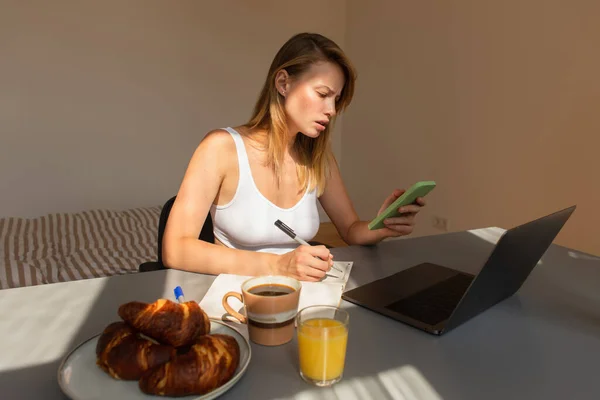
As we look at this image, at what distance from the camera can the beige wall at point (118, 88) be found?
3.10 m

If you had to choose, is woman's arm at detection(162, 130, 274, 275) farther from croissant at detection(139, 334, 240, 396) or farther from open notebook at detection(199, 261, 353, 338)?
croissant at detection(139, 334, 240, 396)

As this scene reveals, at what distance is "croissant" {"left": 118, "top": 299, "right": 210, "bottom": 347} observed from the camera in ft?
1.98

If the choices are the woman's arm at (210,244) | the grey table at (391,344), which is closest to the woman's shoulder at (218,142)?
the woman's arm at (210,244)

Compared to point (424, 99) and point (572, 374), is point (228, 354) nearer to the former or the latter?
point (572, 374)

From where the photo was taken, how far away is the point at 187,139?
143 inches

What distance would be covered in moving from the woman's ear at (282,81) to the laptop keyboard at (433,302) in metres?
0.67

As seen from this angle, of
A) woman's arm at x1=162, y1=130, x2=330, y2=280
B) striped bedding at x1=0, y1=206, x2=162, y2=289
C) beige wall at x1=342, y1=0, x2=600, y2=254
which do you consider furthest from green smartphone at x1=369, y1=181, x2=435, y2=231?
beige wall at x1=342, y1=0, x2=600, y2=254

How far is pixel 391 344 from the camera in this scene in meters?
0.75

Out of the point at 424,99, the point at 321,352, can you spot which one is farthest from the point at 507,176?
the point at 321,352

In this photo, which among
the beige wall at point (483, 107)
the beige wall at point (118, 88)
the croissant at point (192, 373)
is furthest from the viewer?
the beige wall at point (118, 88)

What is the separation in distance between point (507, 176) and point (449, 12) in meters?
1.06

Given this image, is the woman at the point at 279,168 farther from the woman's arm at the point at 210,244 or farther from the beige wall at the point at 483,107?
the beige wall at the point at 483,107

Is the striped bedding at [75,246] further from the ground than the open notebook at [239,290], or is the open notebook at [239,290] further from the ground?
the open notebook at [239,290]

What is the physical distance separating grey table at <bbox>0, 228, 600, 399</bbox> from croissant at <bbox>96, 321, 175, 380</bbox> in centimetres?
7
